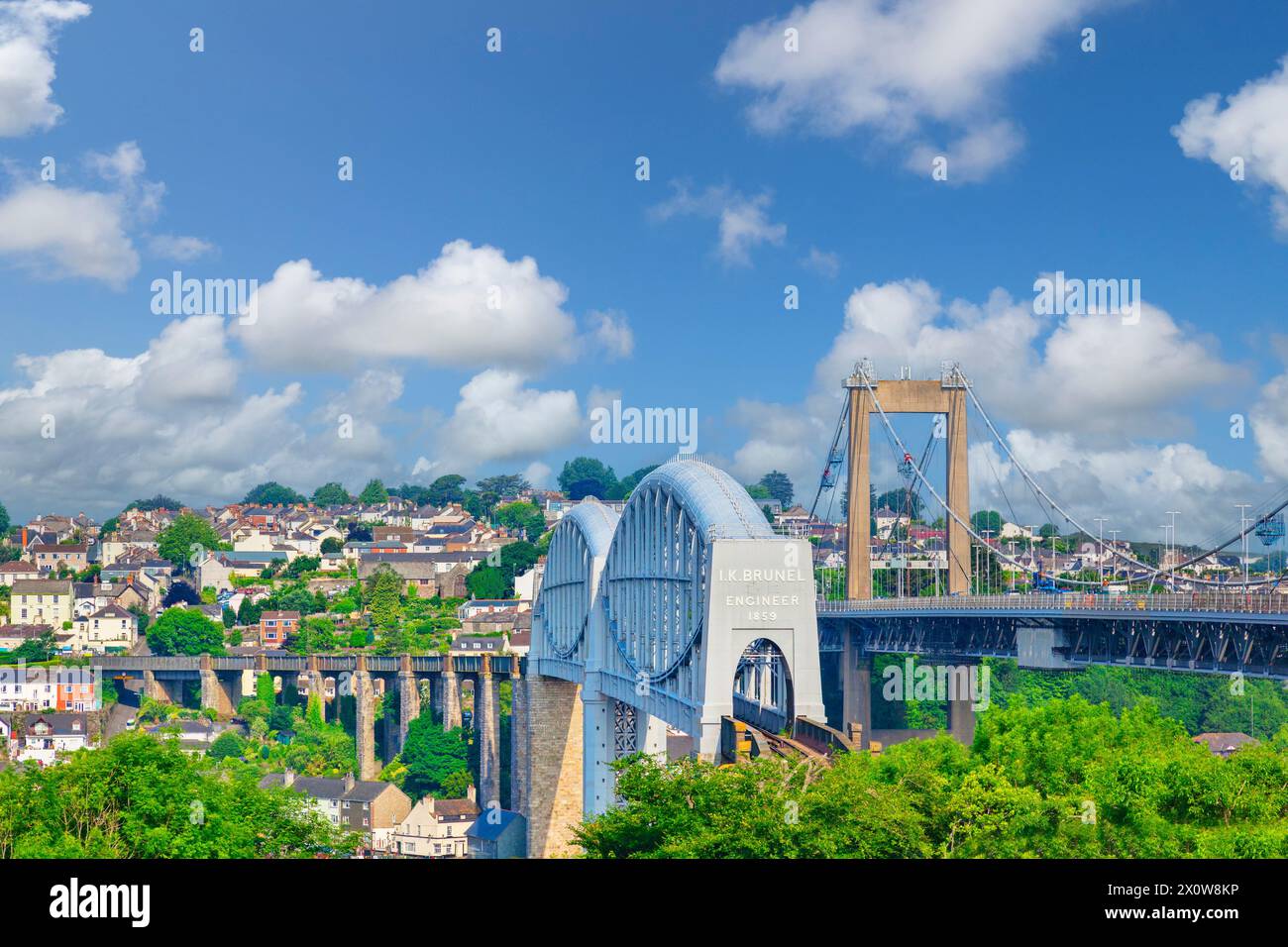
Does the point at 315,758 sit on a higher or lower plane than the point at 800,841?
lower

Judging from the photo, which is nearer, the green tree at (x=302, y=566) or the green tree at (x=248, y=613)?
the green tree at (x=248, y=613)

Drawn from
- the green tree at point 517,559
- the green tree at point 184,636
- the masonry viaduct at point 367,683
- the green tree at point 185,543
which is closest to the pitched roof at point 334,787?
the masonry viaduct at point 367,683

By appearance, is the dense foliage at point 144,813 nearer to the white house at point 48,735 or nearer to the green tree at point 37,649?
the white house at point 48,735

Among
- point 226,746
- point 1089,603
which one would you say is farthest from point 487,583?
point 1089,603

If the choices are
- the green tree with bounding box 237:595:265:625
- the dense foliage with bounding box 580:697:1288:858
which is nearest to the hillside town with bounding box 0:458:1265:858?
the green tree with bounding box 237:595:265:625
